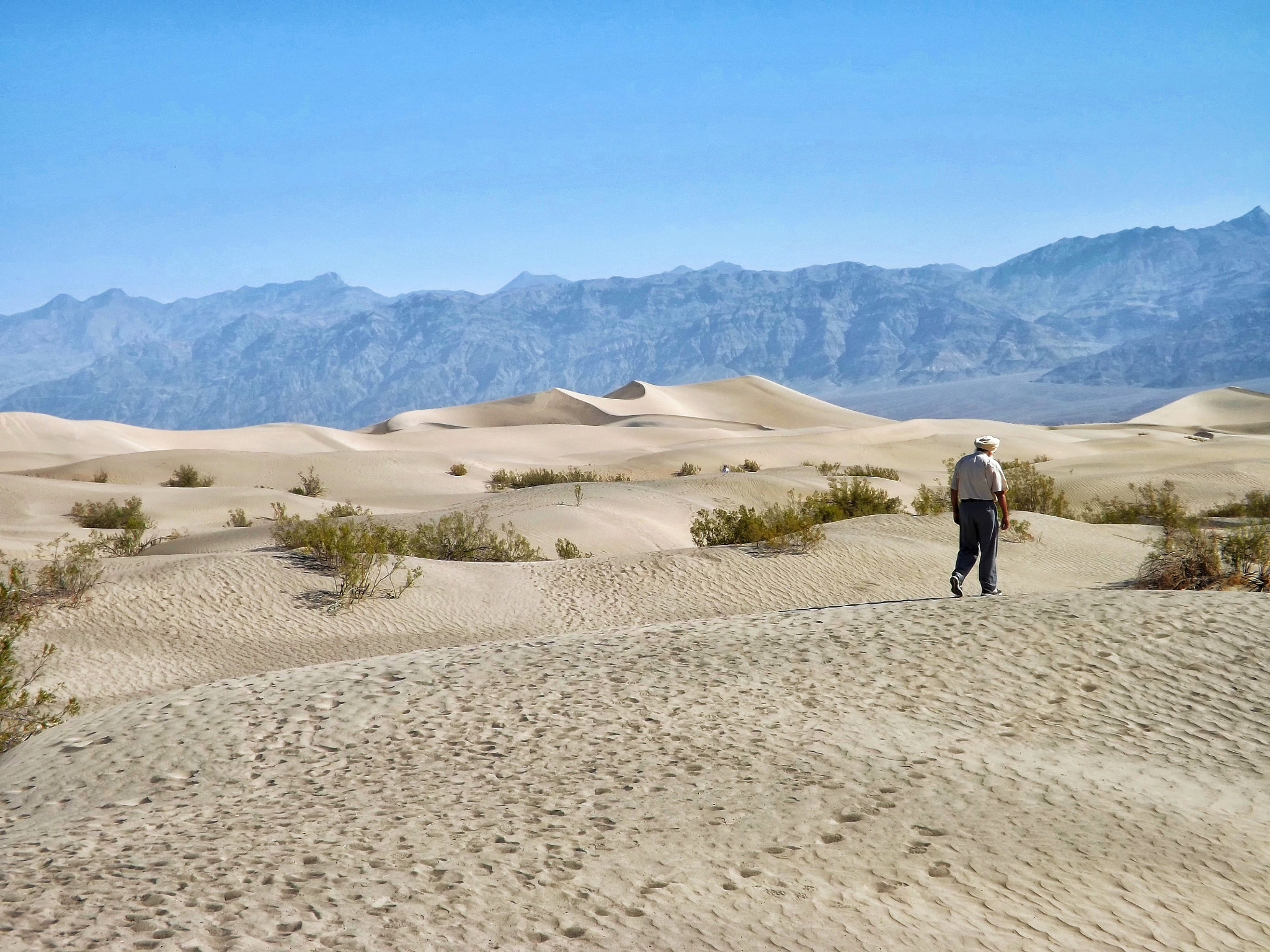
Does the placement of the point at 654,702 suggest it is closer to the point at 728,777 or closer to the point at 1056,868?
the point at 728,777

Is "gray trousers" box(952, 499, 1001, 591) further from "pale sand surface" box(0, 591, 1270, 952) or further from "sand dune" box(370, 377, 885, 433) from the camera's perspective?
"sand dune" box(370, 377, 885, 433)

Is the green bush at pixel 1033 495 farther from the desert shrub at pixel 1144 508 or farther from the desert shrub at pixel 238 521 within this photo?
the desert shrub at pixel 238 521

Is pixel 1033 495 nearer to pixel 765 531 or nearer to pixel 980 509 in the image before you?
pixel 765 531

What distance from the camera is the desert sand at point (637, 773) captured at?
4.62 m

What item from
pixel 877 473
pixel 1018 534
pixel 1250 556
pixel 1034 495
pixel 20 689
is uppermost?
pixel 1250 556

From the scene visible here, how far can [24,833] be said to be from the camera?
5.77 metres

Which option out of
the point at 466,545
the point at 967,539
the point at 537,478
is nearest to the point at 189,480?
the point at 537,478

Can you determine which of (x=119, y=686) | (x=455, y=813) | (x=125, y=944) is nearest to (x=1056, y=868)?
(x=455, y=813)

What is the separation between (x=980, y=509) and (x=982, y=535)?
29cm

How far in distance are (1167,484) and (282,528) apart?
2264 centimetres

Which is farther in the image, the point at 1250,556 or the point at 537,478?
the point at 537,478

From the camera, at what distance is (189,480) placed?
35.6 metres

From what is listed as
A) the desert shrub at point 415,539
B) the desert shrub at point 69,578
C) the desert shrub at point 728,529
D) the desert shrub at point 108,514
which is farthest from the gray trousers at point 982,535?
the desert shrub at point 108,514

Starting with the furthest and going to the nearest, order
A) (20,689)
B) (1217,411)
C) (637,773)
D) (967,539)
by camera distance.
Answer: (1217,411) < (967,539) < (20,689) < (637,773)
